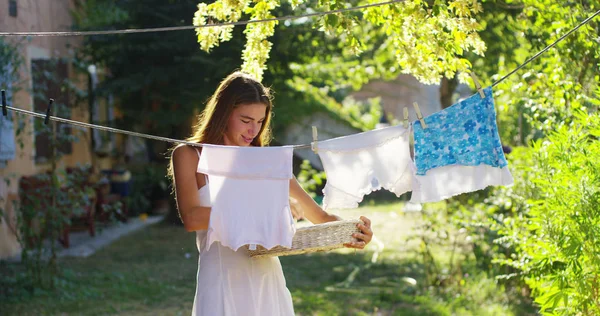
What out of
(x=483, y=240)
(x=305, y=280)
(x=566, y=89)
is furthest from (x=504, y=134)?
(x=566, y=89)

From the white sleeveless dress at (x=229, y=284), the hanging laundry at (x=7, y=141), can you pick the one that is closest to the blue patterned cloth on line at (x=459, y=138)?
the white sleeveless dress at (x=229, y=284)

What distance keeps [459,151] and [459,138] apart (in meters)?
0.05

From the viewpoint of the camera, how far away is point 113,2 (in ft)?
35.4

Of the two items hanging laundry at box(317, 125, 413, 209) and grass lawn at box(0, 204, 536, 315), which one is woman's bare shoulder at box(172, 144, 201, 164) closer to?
hanging laundry at box(317, 125, 413, 209)

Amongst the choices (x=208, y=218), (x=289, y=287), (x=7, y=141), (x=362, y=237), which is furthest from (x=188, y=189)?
(x=7, y=141)

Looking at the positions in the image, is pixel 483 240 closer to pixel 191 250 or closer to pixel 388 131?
pixel 388 131

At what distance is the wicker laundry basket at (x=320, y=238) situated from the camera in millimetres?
2885

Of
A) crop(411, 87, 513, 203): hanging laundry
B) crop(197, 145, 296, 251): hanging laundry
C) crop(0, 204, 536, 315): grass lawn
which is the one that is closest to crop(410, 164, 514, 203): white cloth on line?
crop(411, 87, 513, 203): hanging laundry

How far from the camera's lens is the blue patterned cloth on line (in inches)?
128

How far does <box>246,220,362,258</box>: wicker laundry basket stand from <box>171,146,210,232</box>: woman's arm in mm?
249

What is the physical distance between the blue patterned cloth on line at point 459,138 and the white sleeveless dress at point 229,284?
2.56 feet

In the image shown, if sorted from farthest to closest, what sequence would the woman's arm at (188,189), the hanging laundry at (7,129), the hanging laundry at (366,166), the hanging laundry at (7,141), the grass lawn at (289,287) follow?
the hanging laundry at (7,141)
the hanging laundry at (7,129)
the grass lawn at (289,287)
the hanging laundry at (366,166)
the woman's arm at (188,189)

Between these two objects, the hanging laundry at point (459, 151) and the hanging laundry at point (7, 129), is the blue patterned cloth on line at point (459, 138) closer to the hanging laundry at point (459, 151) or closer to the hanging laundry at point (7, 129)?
the hanging laundry at point (459, 151)

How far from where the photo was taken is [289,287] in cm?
757
